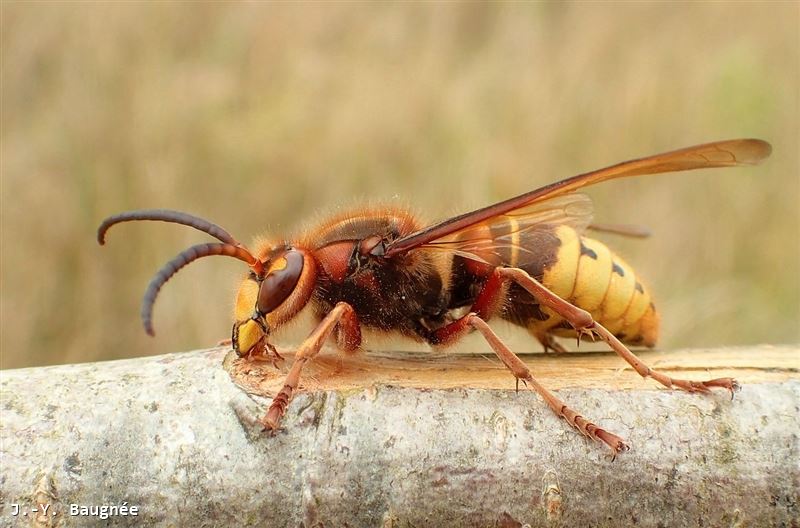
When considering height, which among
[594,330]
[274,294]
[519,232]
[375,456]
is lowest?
[375,456]

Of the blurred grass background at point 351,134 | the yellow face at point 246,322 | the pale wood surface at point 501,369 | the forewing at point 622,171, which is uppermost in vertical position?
the blurred grass background at point 351,134

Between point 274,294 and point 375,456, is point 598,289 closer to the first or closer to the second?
point 274,294

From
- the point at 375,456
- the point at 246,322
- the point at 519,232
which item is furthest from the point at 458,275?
the point at 375,456

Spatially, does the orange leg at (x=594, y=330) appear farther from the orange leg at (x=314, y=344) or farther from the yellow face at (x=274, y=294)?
the yellow face at (x=274, y=294)

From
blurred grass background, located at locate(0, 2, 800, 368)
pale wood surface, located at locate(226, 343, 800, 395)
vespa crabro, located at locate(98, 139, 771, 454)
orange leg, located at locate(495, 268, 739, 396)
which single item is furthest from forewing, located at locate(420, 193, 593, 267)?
blurred grass background, located at locate(0, 2, 800, 368)

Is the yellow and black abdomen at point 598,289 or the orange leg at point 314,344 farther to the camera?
the yellow and black abdomen at point 598,289

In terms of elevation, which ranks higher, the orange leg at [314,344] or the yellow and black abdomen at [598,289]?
the yellow and black abdomen at [598,289]

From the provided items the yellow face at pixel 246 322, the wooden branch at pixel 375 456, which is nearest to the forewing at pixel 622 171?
the yellow face at pixel 246 322
